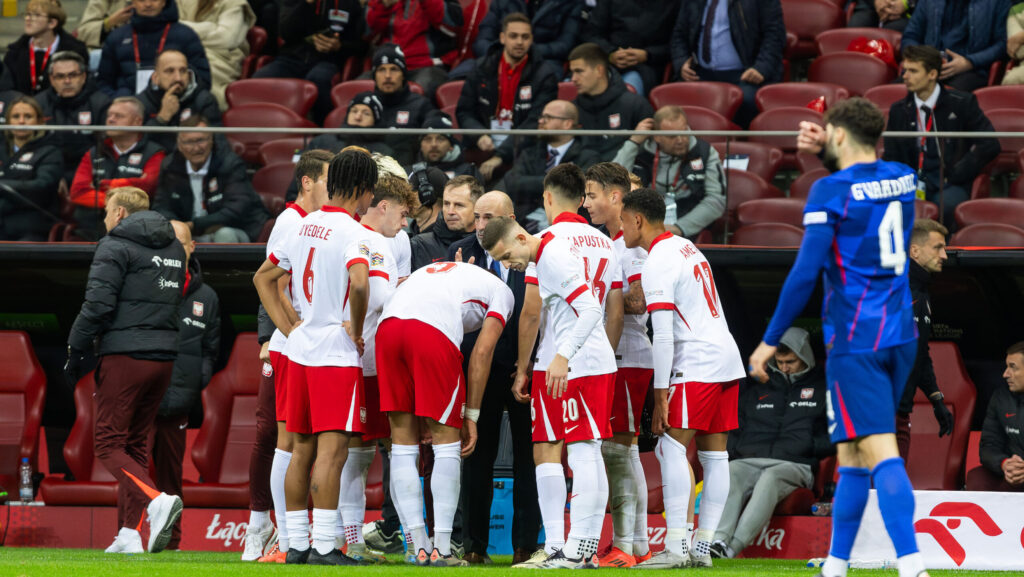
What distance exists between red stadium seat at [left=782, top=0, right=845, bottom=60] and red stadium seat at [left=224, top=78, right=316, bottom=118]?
16.4ft

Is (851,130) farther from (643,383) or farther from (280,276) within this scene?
(280,276)

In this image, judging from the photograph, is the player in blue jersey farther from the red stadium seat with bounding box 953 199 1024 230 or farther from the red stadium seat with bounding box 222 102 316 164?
the red stadium seat with bounding box 222 102 316 164

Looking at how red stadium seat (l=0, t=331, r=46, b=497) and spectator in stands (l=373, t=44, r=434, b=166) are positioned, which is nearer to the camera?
spectator in stands (l=373, t=44, r=434, b=166)

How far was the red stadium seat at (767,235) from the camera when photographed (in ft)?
29.5

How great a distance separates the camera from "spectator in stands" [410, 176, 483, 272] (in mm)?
7387

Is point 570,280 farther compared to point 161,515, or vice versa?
point 161,515

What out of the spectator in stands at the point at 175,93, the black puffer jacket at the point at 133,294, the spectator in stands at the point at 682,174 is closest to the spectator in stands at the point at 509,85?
the spectator in stands at the point at 682,174

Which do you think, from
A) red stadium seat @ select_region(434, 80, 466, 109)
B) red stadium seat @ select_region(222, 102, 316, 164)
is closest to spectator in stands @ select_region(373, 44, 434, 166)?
red stadium seat @ select_region(434, 80, 466, 109)

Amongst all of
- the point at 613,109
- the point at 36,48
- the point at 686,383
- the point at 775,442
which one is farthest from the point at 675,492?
the point at 36,48

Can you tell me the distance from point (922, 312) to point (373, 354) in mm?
3662

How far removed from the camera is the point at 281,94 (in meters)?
12.6

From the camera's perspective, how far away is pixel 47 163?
381 inches

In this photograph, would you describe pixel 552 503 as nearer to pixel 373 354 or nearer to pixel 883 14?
pixel 373 354

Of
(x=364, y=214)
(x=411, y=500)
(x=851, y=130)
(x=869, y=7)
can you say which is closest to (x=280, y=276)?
(x=364, y=214)
